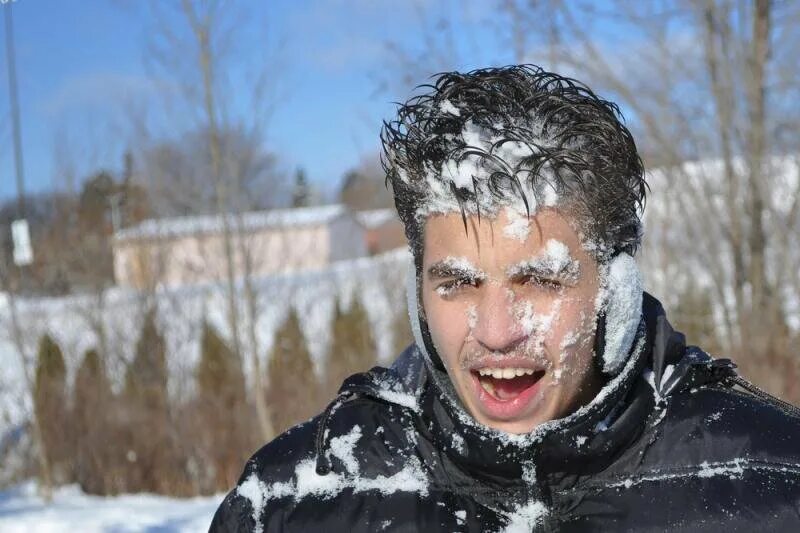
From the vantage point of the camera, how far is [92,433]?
7863mm

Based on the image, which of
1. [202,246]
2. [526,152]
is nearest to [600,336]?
[526,152]

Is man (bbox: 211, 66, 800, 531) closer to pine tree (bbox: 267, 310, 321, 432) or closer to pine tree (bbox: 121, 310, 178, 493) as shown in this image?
pine tree (bbox: 267, 310, 321, 432)

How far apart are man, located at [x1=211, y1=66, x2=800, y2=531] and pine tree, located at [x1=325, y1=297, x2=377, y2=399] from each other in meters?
6.99

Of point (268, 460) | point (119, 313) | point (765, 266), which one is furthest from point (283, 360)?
point (268, 460)

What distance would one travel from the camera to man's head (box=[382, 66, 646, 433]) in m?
1.19

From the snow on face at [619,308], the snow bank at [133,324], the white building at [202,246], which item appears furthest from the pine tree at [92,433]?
the snow on face at [619,308]

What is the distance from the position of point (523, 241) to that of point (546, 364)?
19 cm

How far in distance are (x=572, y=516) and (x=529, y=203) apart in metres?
0.49

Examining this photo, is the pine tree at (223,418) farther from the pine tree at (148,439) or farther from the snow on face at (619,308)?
the snow on face at (619,308)

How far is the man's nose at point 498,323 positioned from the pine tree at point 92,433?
24.1 feet

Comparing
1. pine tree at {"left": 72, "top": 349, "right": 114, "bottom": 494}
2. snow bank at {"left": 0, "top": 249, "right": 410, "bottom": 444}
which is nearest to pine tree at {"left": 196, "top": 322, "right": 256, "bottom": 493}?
snow bank at {"left": 0, "top": 249, "right": 410, "bottom": 444}

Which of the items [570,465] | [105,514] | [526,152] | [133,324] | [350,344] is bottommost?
[105,514]

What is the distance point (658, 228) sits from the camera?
8.49 m

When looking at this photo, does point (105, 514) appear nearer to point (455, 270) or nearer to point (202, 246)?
point (202, 246)
